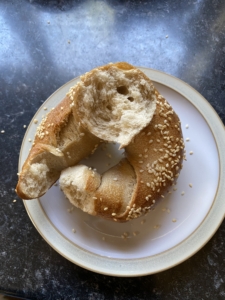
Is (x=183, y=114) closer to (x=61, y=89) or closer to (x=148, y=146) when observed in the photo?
(x=148, y=146)

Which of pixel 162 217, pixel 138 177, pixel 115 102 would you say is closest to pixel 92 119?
pixel 115 102

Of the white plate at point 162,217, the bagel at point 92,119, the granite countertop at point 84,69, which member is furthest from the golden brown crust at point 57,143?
the granite countertop at point 84,69

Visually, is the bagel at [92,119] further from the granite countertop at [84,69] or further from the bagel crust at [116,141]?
the granite countertop at [84,69]

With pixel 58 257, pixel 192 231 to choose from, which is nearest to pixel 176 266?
pixel 192 231

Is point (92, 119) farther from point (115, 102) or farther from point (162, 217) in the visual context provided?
point (162, 217)

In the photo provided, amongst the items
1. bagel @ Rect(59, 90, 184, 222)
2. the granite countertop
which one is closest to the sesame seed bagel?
bagel @ Rect(59, 90, 184, 222)

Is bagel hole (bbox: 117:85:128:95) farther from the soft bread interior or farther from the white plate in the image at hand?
the white plate
